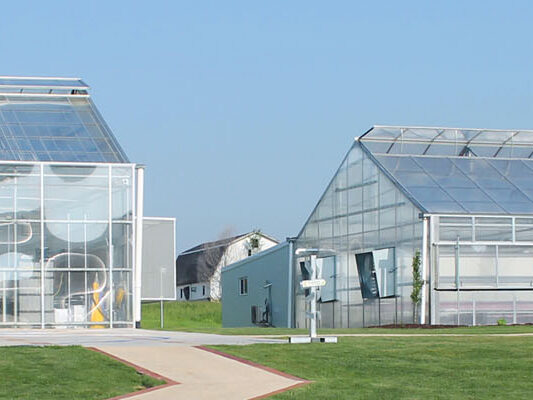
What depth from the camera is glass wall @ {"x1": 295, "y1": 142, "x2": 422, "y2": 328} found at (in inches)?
1479

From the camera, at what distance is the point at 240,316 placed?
54.6 m

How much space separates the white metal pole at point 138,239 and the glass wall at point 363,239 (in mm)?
8561

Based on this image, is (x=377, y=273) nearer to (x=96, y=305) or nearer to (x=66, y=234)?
(x=96, y=305)

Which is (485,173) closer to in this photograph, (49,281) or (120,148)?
(120,148)

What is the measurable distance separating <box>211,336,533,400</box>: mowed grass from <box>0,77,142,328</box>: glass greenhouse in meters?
15.0

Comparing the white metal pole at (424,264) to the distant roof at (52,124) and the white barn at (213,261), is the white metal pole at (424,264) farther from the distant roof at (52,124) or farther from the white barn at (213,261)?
the white barn at (213,261)

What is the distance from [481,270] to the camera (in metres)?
36.7

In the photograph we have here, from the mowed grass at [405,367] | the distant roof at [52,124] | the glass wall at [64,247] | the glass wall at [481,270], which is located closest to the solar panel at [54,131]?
the distant roof at [52,124]

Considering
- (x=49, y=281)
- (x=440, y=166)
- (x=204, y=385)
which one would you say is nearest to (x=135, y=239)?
(x=49, y=281)

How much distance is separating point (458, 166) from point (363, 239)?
4.74m

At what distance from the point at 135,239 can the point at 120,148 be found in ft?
11.5

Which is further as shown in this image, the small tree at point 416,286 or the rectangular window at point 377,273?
the rectangular window at point 377,273

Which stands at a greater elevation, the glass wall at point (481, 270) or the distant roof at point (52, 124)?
the distant roof at point (52, 124)

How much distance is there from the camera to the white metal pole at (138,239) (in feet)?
120
